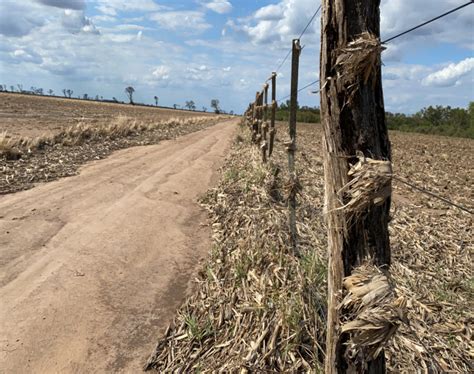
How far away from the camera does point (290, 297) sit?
3334mm

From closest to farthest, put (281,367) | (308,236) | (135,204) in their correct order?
(281,367)
(308,236)
(135,204)

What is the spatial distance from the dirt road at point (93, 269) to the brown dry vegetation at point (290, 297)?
36 cm

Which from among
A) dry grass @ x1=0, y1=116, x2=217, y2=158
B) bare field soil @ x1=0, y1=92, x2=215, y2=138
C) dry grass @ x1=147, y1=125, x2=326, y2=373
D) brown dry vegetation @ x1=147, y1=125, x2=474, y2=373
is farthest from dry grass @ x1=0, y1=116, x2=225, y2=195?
dry grass @ x1=147, y1=125, x2=326, y2=373

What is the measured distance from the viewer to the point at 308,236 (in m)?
4.62

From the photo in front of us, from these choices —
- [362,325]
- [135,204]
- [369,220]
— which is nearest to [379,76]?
[369,220]

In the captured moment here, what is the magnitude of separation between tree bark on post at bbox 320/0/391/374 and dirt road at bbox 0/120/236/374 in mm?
Answer: 1963

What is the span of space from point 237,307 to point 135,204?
12.4ft

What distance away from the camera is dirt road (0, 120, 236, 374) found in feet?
10.6

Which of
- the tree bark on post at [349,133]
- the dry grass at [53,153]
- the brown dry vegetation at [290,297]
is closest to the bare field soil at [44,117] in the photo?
the dry grass at [53,153]

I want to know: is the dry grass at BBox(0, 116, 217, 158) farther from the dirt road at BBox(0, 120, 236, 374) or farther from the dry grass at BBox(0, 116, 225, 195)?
the dirt road at BBox(0, 120, 236, 374)

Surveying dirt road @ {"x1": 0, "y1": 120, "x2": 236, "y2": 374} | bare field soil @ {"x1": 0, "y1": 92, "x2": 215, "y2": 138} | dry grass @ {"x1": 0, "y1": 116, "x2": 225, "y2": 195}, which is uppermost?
bare field soil @ {"x1": 0, "y1": 92, "x2": 215, "y2": 138}

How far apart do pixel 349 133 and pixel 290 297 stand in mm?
1901

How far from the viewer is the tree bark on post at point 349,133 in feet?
5.87

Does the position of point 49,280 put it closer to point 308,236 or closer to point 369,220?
point 308,236
